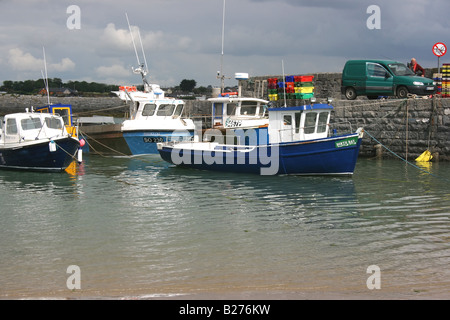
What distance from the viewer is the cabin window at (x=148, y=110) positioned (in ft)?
79.4

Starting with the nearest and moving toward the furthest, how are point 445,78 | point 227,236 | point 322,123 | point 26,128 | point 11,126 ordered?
point 227,236
point 322,123
point 26,128
point 11,126
point 445,78

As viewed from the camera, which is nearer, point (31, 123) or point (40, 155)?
point (40, 155)

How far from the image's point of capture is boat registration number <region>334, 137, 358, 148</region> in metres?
16.5

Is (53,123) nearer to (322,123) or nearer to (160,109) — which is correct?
(160,109)

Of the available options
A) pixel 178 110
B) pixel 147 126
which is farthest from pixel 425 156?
pixel 147 126

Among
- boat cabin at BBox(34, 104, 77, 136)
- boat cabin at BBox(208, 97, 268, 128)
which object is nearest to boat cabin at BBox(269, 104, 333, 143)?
boat cabin at BBox(208, 97, 268, 128)

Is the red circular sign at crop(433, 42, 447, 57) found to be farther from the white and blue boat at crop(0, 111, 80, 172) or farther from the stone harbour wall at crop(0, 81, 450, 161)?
the white and blue boat at crop(0, 111, 80, 172)

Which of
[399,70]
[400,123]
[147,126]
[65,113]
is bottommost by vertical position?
[147,126]

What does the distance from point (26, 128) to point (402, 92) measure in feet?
47.5

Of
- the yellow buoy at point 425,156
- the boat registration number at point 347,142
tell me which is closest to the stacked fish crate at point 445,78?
the yellow buoy at point 425,156

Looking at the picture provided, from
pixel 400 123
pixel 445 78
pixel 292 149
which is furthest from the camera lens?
pixel 445 78

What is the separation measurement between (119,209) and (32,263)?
14.8 ft

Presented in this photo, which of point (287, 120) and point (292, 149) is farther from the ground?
point (287, 120)

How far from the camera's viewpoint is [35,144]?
62.8 feet
